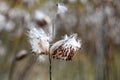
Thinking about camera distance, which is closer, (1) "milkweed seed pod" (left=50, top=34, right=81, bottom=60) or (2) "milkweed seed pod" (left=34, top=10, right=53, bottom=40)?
(1) "milkweed seed pod" (left=50, top=34, right=81, bottom=60)

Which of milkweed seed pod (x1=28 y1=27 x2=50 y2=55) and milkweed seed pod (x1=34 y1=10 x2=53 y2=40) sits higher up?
milkweed seed pod (x1=34 y1=10 x2=53 y2=40)

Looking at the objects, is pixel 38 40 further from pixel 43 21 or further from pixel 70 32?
pixel 70 32

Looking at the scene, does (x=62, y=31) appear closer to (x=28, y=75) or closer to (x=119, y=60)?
(x=28, y=75)

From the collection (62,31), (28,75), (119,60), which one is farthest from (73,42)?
(119,60)

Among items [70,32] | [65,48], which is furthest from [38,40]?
[70,32]

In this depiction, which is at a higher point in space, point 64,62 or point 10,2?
point 10,2
